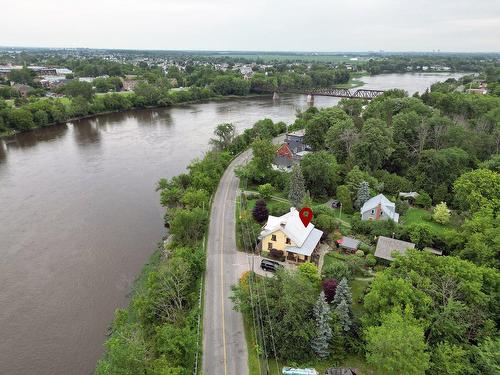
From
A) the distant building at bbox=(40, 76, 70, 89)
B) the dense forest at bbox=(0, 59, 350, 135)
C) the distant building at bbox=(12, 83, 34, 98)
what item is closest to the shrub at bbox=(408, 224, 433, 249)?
the dense forest at bbox=(0, 59, 350, 135)

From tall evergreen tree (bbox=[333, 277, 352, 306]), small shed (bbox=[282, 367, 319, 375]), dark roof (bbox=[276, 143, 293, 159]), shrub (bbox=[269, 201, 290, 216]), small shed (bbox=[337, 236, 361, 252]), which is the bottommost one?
small shed (bbox=[282, 367, 319, 375])

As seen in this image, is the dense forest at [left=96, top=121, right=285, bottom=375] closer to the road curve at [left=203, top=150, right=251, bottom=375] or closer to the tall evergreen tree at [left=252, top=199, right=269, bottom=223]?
the road curve at [left=203, top=150, right=251, bottom=375]

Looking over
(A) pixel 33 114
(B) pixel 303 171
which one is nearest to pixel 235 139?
(B) pixel 303 171

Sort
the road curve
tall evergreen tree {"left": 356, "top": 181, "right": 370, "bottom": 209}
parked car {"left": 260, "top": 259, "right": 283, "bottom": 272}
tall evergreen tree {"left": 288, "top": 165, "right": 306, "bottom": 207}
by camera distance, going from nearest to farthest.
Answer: the road curve < parked car {"left": 260, "top": 259, "right": 283, "bottom": 272} < tall evergreen tree {"left": 356, "top": 181, "right": 370, "bottom": 209} < tall evergreen tree {"left": 288, "top": 165, "right": 306, "bottom": 207}

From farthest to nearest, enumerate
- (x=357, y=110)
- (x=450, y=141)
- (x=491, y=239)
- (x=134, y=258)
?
(x=357, y=110)
(x=450, y=141)
(x=134, y=258)
(x=491, y=239)

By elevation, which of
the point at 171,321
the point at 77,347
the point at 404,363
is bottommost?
the point at 77,347

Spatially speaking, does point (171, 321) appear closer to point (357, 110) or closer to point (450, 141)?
point (450, 141)

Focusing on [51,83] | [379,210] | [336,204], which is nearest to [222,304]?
[379,210]
